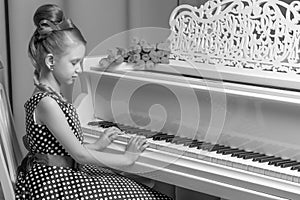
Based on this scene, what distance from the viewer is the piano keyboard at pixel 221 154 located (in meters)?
1.97

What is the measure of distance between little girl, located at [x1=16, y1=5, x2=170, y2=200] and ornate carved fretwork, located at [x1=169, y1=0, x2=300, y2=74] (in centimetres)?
49

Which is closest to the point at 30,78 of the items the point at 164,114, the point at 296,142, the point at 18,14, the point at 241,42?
the point at 18,14

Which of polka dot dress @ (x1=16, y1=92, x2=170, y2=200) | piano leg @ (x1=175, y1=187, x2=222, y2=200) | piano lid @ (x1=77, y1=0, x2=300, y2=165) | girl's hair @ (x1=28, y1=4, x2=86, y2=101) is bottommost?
piano leg @ (x1=175, y1=187, x2=222, y2=200)

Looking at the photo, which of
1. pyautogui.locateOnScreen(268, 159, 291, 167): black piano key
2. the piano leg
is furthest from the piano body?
the piano leg

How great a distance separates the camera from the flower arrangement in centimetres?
254

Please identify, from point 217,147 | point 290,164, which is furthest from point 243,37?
point 290,164

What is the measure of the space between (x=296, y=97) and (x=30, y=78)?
1.85 m

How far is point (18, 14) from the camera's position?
3.38 metres

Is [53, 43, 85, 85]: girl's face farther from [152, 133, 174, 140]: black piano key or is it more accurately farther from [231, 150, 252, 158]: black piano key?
[231, 150, 252, 158]: black piano key

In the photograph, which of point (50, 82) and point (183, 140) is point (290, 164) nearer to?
point (183, 140)

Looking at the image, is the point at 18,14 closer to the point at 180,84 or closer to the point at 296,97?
the point at 180,84

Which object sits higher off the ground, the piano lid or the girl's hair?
the girl's hair

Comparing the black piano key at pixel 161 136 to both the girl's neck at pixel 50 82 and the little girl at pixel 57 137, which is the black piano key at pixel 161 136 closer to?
the little girl at pixel 57 137

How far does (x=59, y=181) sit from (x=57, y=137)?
159 mm
